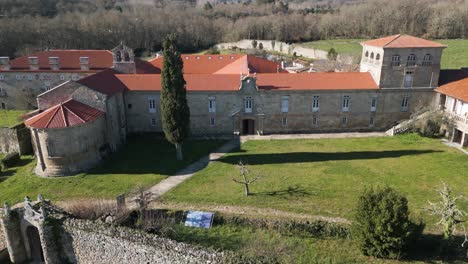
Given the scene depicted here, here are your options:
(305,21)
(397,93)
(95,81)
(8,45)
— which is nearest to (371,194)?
(397,93)

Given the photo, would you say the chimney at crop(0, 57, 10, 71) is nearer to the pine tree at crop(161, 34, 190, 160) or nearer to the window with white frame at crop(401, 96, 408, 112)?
the pine tree at crop(161, 34, 190, 160)

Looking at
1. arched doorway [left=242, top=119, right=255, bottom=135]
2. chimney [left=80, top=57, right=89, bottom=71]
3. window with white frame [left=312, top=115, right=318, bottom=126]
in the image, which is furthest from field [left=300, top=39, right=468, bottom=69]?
chimney [left=80, top=57, right=89, bottom=71]

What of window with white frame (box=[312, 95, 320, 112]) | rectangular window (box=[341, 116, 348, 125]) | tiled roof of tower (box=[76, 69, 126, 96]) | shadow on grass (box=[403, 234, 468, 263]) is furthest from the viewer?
rectangular window (box=[341, 116, 348, 125])

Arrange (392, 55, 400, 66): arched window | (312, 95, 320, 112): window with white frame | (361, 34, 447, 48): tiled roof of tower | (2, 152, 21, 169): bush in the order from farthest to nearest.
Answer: (312, 95, 320, 112): window with white frame → (392, 55, 400, 66): arched window → (361, 34, 447, 48): tiled roof of tower → (2, 152, 21, 169): bush

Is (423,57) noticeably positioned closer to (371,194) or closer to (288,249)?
(371,194)

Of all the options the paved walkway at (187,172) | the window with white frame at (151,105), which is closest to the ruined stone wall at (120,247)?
the paved walkway at (187,172)

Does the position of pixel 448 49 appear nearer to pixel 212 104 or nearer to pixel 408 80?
pixel 408 80

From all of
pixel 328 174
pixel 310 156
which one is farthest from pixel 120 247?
pixel 310 156

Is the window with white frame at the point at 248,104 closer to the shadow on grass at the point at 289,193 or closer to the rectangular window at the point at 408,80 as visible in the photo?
the shadow on grass at the point at 289,193
